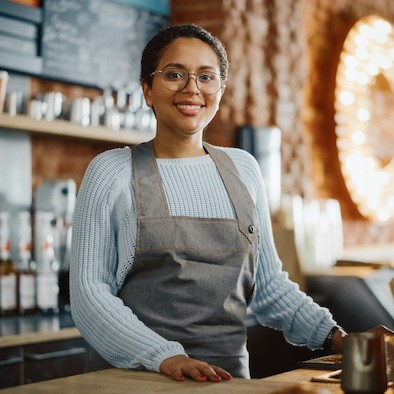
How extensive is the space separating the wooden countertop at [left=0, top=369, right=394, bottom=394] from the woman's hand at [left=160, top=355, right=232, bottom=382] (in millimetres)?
16

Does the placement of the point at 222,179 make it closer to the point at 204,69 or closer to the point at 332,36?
the point at 204,69

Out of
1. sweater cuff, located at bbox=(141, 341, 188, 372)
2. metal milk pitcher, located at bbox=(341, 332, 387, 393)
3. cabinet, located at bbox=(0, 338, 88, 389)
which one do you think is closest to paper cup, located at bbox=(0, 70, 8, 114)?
cabinet, located at bbox=(0, 338, 88, 389)

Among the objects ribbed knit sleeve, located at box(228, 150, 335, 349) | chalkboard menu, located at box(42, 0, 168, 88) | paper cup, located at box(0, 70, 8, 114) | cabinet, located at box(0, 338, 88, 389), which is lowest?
cabinet, located at box(0, 338, 88, 389)

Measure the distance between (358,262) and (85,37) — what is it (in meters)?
1.75

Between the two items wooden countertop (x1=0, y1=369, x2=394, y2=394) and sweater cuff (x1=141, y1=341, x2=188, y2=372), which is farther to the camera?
sweater cuff (x1=141, y1=341, x2=188, y2=372)

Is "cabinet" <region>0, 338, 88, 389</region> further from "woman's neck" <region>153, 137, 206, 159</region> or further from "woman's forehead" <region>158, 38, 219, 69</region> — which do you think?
"woman's forehead" <region>158, 38, 219, 69</region>

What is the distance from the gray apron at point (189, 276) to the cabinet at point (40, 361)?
922 mm

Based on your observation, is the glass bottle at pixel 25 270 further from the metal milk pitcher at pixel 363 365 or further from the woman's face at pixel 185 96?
the metal milk pitcher at pixel 363 365

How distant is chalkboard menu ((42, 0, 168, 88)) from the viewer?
363 centimetres

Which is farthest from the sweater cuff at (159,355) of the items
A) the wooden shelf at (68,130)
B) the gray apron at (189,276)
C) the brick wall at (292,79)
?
the brick wall at (292,79)

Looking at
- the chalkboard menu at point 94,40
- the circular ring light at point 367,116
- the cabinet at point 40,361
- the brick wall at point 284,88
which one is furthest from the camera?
the circular ring light at point 367,116

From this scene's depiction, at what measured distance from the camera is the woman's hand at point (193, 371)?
1581 millimetres

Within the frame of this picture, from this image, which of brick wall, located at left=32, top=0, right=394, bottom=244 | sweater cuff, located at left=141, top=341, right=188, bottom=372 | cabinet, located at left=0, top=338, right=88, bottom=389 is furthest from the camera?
brick wall, located at left=32, top=0, right=394, bottom=244

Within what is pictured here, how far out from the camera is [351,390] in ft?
4.57
